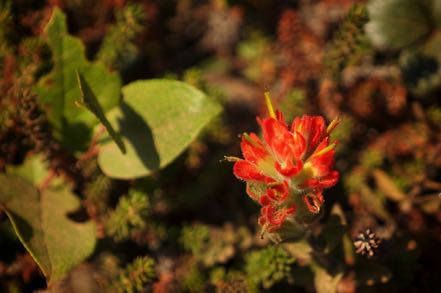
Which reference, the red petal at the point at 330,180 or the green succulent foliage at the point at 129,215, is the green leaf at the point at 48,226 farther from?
the red petal at the point at 330,180

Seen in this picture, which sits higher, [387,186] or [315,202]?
[315,202]

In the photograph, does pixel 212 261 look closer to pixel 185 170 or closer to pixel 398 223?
pixel 185 170

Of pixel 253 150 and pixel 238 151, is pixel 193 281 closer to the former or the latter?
pixel 238 151

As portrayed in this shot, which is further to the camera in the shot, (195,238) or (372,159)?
(372,159)

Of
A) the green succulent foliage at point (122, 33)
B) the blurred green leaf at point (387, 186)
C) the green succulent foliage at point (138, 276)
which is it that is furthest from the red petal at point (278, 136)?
the blurred green leaf at point (387, 186)

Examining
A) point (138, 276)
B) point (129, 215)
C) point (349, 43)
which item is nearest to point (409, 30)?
point (349, 43)

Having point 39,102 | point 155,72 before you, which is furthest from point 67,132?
point 155,72

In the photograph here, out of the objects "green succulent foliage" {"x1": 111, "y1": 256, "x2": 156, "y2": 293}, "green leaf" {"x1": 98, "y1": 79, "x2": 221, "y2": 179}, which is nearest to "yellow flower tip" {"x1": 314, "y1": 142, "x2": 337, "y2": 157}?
"green leaf" {"x1": 98, "y1": 79, "x2": 221, "y2": 179}
